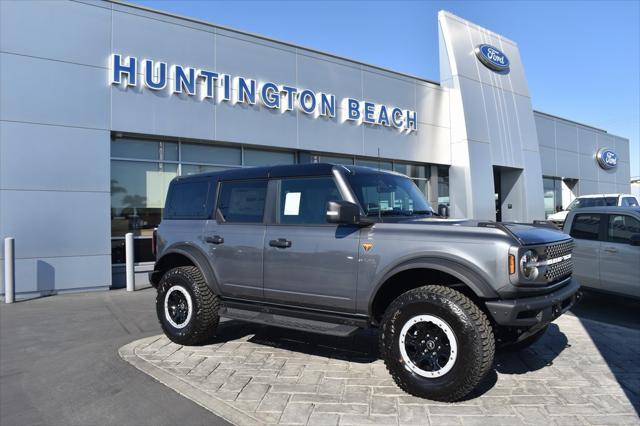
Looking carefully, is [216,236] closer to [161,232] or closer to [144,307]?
[161,232]

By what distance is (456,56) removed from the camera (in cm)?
1698

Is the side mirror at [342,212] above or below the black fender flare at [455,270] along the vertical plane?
above

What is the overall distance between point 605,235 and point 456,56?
11.3 m

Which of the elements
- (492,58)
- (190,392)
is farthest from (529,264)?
(492,58)

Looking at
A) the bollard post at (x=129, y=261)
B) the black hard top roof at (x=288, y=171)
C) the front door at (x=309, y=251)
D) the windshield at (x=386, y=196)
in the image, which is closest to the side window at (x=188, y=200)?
the black hard top roof at (x=288, y=171)

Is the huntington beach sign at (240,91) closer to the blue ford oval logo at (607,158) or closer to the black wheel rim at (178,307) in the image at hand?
the black wheel rim at (178,307)

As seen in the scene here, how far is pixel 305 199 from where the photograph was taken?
4863 millimetres

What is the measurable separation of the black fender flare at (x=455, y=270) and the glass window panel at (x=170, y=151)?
344 inches

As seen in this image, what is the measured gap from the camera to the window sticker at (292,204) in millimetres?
4891

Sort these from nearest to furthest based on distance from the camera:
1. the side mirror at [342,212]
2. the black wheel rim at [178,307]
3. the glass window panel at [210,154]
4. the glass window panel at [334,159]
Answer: the side mirror at [342,212]
the black wheel rim at [178,307]
the glass window panel at [210,154]
the glass window panel at [334,159]

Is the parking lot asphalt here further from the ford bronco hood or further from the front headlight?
the ford bronco hood

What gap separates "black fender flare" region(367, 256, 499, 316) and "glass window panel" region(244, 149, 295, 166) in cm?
884

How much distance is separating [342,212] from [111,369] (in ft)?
9.90

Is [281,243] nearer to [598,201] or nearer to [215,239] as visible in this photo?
[215,239]
